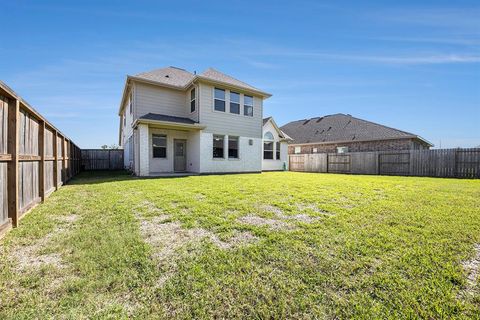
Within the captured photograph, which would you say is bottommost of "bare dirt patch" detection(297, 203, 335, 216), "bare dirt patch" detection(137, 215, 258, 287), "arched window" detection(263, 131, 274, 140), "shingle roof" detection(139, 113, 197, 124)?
"bare dirt patch" detection(137, 215, 258, 287)

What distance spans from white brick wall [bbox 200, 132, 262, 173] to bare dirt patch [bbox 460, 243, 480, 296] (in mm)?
11699

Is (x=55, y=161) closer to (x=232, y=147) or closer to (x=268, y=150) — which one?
(x=232, y=147)

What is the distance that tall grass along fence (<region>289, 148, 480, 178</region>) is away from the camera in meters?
13.1

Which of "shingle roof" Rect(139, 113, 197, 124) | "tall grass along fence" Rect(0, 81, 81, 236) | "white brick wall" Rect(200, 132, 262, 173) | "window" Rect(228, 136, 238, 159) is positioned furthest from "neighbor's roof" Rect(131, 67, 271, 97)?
"tall grass along fence" Rect(0, 81, 81, 236)

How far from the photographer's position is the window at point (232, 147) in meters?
14.5

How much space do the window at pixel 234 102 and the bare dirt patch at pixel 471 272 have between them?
508 inches

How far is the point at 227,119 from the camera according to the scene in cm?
1407

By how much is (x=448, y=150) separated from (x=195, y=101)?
16.1m

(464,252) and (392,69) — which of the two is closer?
(464,252)

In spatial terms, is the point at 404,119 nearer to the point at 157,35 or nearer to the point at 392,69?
the point at 392,69

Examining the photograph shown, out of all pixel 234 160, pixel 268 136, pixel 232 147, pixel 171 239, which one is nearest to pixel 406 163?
pixel 268 136

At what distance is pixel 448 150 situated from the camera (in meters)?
13.6

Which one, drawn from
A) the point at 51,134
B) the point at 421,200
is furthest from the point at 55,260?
the point at 421,200

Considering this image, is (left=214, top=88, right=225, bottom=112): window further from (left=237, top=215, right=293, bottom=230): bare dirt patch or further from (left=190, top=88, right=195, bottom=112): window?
(left=237, top=215, right=293, bottom=230): bare dirt patch
